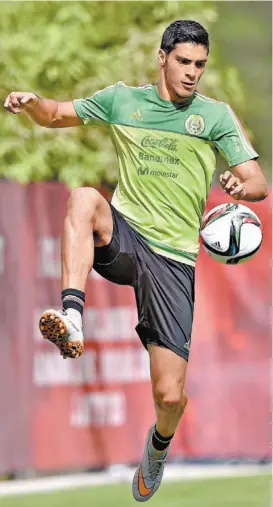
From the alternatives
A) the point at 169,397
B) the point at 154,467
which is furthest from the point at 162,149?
the point at 154,467

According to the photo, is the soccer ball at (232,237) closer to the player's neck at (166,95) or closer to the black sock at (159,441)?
the player's neck at (166,95)

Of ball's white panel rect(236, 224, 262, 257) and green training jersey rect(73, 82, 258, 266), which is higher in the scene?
green training jersey rect(73, 82, 258, 266)

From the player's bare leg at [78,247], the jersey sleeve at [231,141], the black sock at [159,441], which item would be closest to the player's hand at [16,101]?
the player's bare leg at [78,247]

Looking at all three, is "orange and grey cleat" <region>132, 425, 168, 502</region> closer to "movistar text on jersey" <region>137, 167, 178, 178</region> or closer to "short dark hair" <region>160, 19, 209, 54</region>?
"movistar text on jersey" <region>137, 167, 178, 178</region>

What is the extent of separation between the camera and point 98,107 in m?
9.74

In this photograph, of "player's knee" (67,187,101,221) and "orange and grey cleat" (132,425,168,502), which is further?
"orange and grey cleat" (132,425,168,502)

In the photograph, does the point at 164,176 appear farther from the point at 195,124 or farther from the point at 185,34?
the point at 185,34

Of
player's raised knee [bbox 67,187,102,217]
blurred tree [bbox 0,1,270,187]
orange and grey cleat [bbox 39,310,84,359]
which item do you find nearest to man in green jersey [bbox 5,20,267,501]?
player's raised knee [bbox 67,187,102,217]

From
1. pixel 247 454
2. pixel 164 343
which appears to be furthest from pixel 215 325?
pixel 164 343

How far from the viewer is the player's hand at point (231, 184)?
8953 millimetres

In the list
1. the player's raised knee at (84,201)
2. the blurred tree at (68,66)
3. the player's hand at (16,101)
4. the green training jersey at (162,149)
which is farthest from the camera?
the blurred tree at (68,66)

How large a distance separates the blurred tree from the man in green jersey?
6.12 m

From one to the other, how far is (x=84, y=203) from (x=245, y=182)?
3.79 feet

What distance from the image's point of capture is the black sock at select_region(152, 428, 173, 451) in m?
10.4
